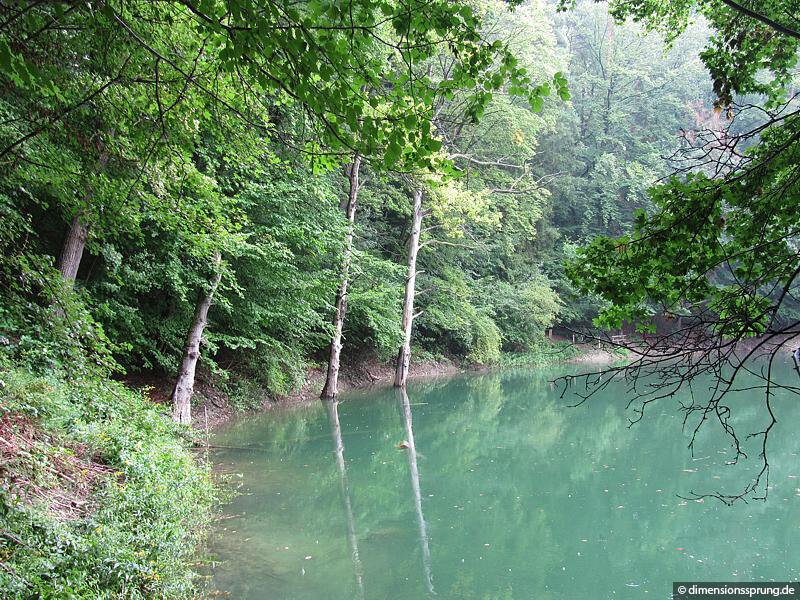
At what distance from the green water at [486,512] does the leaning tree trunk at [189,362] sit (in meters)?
0.92

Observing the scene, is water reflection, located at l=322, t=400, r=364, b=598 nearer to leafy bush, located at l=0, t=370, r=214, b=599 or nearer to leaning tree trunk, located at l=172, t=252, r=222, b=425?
leafy bush, located at l=0, t=370, r=214, b=599

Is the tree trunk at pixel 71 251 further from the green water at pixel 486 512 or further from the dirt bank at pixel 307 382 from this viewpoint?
the green water at pixel 486 512

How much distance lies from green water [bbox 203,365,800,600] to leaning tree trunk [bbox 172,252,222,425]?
3.01ft

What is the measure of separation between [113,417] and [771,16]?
701 centimetres

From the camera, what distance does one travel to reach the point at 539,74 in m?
19.4

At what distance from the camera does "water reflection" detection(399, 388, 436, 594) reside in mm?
5477

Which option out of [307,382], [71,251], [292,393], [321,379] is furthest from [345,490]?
[321,379]

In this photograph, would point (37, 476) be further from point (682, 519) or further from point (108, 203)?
point (682, 519)

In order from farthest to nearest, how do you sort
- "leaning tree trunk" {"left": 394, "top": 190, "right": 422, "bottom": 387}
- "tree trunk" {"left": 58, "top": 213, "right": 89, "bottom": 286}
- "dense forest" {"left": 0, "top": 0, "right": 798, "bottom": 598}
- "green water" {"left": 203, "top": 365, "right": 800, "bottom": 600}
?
"leaning tree trunk" {"left": 394, "top": 190, "right": 422, "bottom": 387}, "tree trunk" {"left": 58, "top": 213, "right": 89, "bottom": 286}, "green water" {"left": 203, "top": 365, "right": 800, "bottom": 600}, "dense forest" {"left": 0, "top": 0, "right": 798, "bottom": 598}

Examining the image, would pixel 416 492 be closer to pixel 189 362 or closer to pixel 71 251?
pixel 189 362

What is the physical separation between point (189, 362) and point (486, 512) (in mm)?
5894

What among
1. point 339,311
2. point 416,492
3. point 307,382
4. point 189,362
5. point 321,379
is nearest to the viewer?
point 416,492

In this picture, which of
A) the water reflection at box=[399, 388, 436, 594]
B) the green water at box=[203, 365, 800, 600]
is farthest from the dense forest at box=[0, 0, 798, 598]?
the water reflection at box=[399, 388, 436, 594]

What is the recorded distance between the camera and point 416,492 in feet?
26.5
